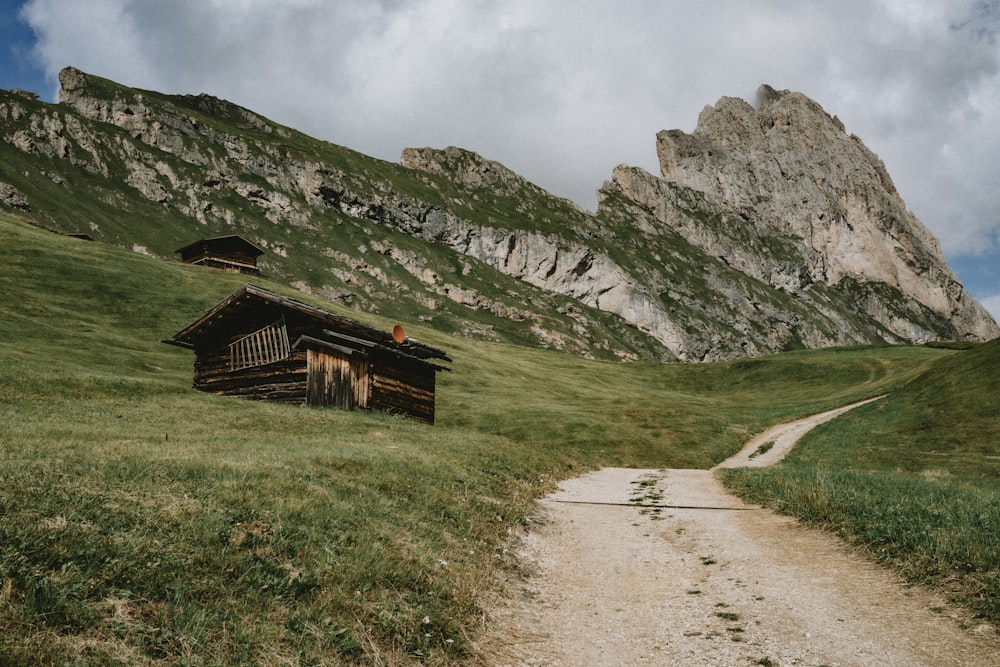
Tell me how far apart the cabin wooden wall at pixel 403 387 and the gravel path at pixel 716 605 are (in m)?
21.6

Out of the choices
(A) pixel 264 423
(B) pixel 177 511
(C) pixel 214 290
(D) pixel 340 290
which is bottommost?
(A) pixel 264 423

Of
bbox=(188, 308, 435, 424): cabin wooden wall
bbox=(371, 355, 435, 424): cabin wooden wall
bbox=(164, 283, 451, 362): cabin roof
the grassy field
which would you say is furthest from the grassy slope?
bbox=(164, 283, 451, 362): cabin roof

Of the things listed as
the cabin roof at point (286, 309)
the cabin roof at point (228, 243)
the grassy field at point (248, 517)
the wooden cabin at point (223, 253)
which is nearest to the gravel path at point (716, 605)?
the grassy field at point (248, 517)

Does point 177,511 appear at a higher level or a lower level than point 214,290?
lower

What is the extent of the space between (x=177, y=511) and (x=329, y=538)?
2.11 m

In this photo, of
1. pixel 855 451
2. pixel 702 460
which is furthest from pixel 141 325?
pixel 855 451

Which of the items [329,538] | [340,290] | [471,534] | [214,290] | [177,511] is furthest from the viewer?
[340,290]

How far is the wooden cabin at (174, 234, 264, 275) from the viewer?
9712 centimetres

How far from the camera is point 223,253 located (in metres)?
98.6

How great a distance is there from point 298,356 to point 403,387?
6.83 metres

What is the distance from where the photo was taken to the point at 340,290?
16962 centimetres

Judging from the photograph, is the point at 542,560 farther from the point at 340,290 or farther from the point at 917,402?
the point at 340,290

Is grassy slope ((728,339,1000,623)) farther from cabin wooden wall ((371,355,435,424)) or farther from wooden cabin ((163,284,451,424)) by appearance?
wooden cabin ((163,284,451,424))

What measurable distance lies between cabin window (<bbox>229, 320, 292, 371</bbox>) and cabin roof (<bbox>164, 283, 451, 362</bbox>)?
1.51 m
